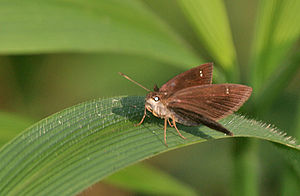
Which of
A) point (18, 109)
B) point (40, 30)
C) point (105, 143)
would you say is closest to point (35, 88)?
point (18, 109)

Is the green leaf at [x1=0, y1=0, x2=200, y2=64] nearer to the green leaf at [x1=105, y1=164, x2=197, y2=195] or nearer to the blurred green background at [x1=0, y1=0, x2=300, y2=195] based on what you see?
the blurred green background at [x1=0, y1=0, x2=300, y2=195]

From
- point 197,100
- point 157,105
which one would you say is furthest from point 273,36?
point 157,105

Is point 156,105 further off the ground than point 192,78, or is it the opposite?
point 192,78

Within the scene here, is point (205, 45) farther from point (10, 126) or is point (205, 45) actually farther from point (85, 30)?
point (10, 126)

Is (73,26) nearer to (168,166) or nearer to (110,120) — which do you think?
(110,120)

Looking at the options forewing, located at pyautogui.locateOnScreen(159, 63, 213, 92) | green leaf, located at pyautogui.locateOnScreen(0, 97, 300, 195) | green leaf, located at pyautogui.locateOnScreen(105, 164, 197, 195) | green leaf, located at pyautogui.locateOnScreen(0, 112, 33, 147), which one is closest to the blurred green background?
green leaf, located at pyautogui.locateOnScreen(0, 112, 33, 147)

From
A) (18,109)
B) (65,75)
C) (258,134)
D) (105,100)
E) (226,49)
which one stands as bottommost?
(258,134)

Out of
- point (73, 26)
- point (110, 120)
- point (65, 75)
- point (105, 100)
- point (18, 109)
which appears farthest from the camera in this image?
point (65, 75)
